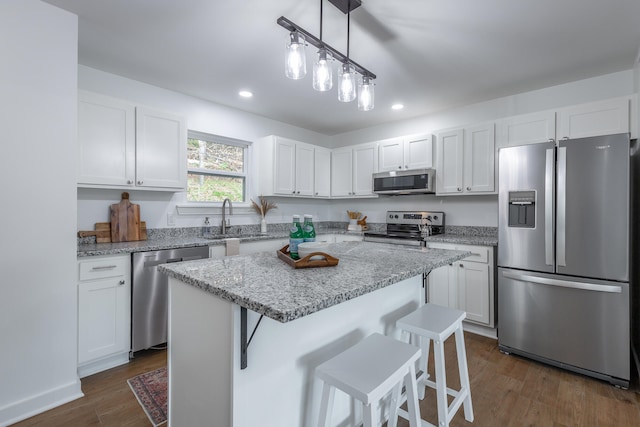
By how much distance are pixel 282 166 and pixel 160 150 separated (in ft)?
5.07

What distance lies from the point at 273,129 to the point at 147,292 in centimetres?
271

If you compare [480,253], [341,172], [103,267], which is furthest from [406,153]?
[103,267]

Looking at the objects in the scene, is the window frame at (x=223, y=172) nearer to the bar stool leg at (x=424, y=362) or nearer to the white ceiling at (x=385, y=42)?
the white ceiling at (x=385, y=42)

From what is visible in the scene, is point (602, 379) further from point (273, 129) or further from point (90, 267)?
point (273, 129)

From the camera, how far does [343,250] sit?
77.1 inches

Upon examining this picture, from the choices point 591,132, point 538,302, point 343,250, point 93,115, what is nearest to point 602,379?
point 538,302

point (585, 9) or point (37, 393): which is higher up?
point (585, 9)

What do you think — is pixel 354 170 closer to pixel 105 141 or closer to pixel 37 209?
pixel 105 141

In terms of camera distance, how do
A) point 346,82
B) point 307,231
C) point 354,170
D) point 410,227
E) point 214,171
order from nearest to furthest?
point 307,231 → point 346,82 → point 214,171 → point 410,227 → point 354,170

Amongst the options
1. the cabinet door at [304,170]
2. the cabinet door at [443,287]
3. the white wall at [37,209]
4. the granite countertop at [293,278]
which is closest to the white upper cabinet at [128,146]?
the white wall at [37,209]

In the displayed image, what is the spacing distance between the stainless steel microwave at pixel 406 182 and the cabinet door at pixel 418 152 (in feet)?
0.40

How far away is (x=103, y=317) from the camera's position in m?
2.30

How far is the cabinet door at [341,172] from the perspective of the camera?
4508mm

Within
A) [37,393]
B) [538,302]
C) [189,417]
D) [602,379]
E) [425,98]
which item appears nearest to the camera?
[189,417]
